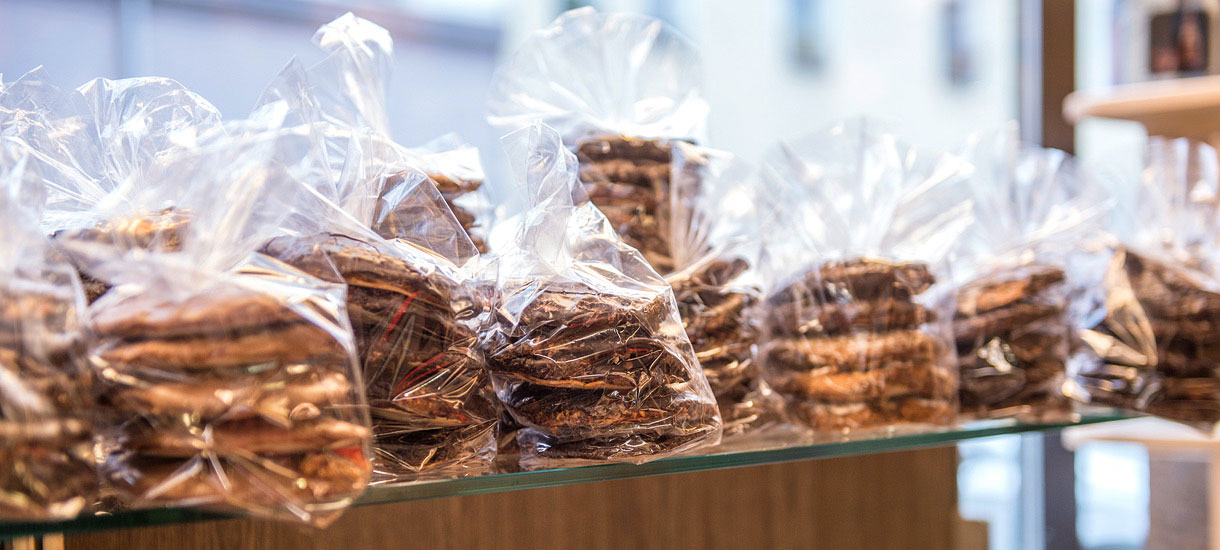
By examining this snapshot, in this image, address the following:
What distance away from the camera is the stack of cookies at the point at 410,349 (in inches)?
21.1

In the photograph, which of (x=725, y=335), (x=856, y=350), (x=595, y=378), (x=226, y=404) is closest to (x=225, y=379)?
(x=226, y=404)

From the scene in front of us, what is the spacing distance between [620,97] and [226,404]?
499 millimetres

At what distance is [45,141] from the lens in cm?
61

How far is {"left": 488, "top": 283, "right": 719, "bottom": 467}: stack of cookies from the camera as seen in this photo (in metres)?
0.59

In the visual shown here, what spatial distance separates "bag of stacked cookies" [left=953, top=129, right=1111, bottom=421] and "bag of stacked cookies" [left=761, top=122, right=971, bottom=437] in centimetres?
4

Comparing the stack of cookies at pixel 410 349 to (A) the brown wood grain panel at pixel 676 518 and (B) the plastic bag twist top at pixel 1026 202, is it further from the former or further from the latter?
(B) the plastic bag twist top at pixel 1026 202

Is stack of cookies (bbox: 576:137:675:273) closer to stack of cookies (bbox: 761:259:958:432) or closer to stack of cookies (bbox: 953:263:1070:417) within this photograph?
stack of cookies (bbox: 761:259:958:432)

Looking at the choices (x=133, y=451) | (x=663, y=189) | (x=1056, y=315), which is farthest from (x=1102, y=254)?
(x=133, y=451)

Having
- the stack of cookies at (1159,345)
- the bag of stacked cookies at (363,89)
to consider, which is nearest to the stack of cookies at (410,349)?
the bag of stacked cookies at (363,89)

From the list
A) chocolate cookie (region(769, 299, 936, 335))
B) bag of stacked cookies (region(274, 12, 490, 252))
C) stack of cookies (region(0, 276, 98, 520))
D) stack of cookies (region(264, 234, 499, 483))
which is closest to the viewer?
stack of cookies (region(0, 276, 98, 520))

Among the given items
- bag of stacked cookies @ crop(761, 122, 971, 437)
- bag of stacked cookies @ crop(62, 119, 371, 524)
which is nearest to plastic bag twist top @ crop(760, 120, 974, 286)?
bag of stacked cookies @ crop(761, 122, 971, 437)

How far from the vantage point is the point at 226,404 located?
442 millimetres

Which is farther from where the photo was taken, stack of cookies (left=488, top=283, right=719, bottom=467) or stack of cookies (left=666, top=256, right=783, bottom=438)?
stack of cookies (left=666, top=256, right=783, bottom=438)

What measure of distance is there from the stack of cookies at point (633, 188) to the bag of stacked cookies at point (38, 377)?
0.41m
